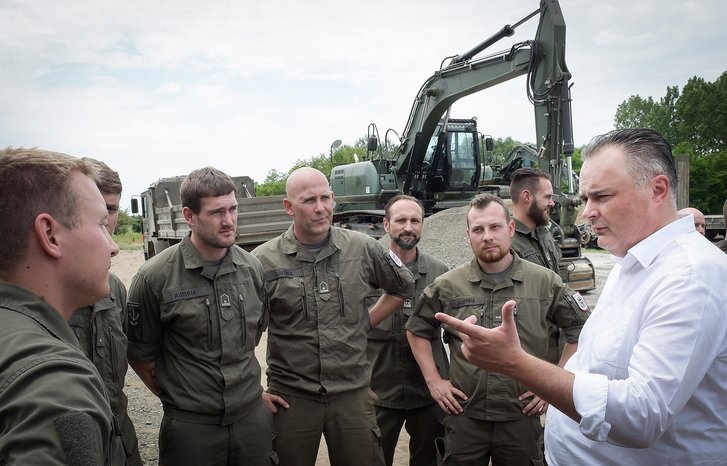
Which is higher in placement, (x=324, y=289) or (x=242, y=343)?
(x=324, y=289)

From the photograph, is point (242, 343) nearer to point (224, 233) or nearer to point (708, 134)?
point (224, 233)

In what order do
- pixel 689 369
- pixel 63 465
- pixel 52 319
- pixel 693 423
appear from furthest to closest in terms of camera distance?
pixel 693 423 < pixel 689 369 < pixel 52 319 < pixel 63 465

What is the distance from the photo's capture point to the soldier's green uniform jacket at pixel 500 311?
2.89 metres

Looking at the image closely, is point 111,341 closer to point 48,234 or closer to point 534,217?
point 48,234

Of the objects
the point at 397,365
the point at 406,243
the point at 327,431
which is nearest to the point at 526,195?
the point at 406,243

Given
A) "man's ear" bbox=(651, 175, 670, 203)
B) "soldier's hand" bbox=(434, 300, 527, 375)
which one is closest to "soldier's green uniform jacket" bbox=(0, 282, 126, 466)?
"soldier's hand" bbox=(434, 300, 527, 375)

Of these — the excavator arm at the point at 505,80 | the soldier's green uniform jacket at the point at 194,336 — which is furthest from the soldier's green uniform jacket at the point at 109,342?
the excavator arm at the point at 505,80

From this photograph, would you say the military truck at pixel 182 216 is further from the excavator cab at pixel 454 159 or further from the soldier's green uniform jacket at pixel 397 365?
the soldier's green uniform jacket at pixel 397 365

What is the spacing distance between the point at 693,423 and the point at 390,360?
2.12m

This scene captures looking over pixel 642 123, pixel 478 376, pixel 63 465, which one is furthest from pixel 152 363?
pixel 642 123

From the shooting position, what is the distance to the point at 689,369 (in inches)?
59.4

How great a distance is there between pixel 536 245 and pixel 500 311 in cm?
117

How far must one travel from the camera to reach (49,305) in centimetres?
126

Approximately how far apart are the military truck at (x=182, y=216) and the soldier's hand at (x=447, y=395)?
20.0ft
